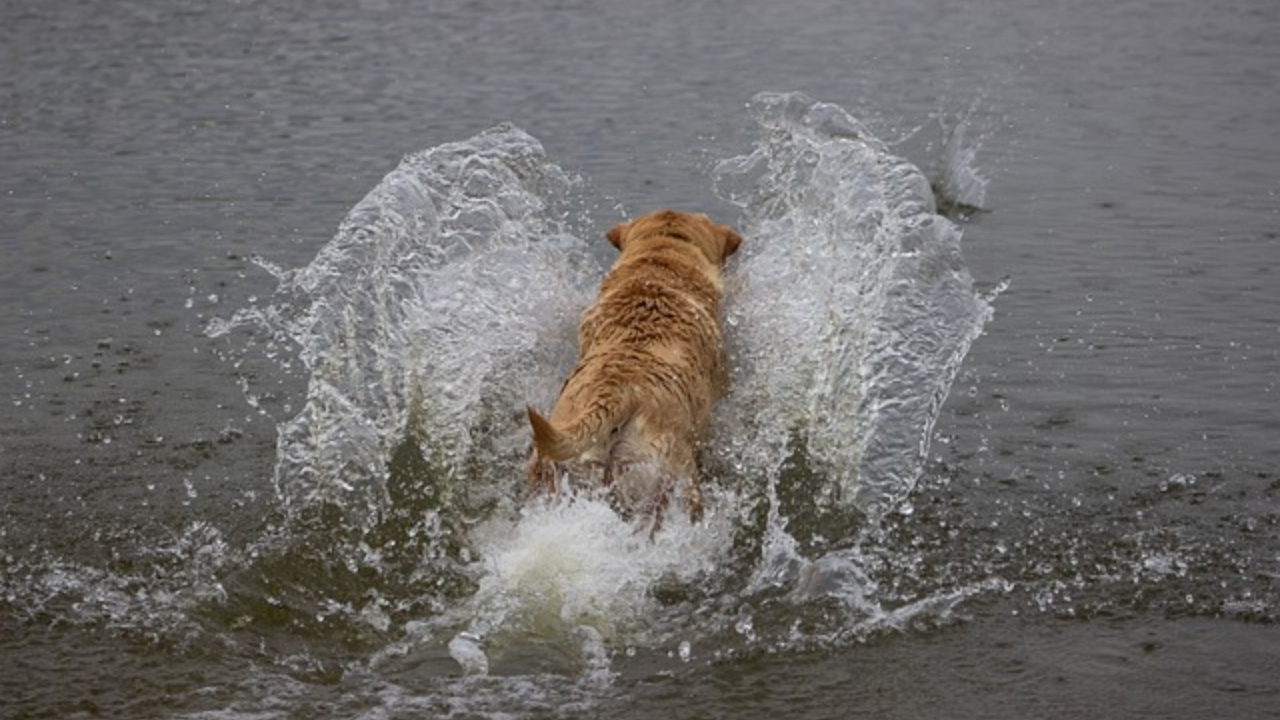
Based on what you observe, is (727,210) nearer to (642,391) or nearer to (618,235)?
(618,235)

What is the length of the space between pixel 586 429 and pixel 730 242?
272 centimetres

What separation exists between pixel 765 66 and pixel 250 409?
8017 mm

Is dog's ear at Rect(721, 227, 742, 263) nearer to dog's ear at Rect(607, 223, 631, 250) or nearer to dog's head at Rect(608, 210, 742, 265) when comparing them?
dog's head at Rect(608, 210, 742, 265)

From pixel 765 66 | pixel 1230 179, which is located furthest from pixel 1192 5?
pixel 1230 179

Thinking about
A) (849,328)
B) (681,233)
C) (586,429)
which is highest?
(681,233)

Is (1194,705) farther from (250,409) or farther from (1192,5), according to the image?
(1192,5)

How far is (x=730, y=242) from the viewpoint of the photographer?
8789 mm

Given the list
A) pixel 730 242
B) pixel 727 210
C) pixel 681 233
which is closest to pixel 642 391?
pixel 681 233

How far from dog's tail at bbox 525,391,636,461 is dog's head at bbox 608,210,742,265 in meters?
2.04

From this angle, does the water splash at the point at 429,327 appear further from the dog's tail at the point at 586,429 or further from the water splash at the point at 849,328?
the dog's tail at the point at 586,429

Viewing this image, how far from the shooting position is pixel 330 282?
332 inches

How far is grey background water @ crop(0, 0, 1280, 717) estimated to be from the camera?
6016 millimetres

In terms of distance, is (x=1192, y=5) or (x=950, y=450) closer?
(x=950, y=450)

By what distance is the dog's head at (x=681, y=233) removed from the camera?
841 cm
